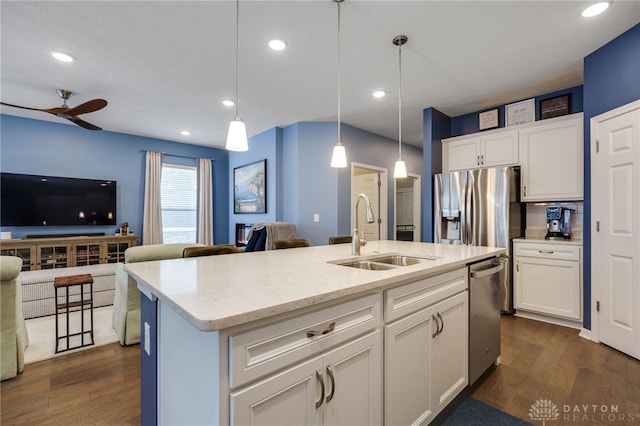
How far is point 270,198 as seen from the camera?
4.98 meters

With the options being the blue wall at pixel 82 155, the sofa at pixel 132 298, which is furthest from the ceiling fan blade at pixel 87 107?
the blue wall at pixel 82 155

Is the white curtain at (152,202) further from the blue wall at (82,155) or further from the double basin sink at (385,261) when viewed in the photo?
the double basin sink at (385,261)

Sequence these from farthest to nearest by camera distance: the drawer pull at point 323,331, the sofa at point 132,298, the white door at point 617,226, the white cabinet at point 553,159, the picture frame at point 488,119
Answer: the picture frame at point 488,119 < the white cabinet at point 553,159 < the sofa at point 132,298 < the white door at point 617,226 < the drawer pull at point 323,331

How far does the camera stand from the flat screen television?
4.19 m

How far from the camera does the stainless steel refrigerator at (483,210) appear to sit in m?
3.37

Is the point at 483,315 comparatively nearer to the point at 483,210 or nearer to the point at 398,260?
the point at 398,260

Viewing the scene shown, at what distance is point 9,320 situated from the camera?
2068mm

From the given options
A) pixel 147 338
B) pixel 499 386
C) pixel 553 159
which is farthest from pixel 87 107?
pixel 553 159

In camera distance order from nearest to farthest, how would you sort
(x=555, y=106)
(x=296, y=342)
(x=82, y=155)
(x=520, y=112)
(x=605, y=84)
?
1. (x=296, y=342)
2. (x=605, y=84)
3. (x=555, y=106)
4. (x=520, y=112)
5. (x=82, y=155)

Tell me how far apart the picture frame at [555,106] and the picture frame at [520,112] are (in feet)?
0.33

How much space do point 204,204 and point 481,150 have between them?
5.08m

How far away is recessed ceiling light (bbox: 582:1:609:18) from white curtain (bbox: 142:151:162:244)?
5.99 metres

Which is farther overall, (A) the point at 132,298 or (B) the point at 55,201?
(B) the point at 55,201

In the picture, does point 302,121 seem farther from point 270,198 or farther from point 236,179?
point 236,179
